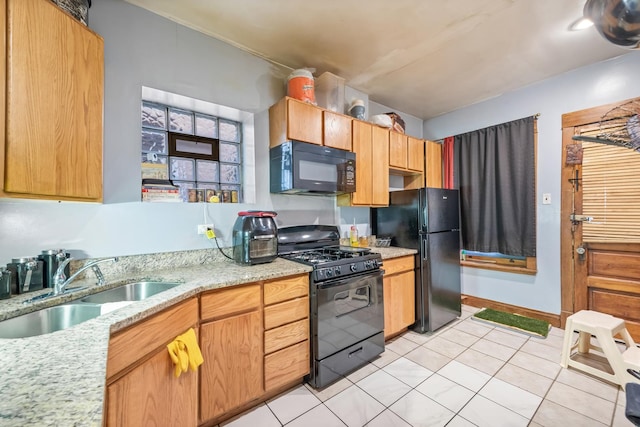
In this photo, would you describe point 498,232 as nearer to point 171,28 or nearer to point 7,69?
point 171,28

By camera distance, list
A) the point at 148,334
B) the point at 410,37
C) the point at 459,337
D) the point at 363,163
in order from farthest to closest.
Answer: the point at 363,163
the point at 459,337
the point at 410,37
the point at 148,334

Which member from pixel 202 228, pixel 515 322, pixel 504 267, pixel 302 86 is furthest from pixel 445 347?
pixel 302 86

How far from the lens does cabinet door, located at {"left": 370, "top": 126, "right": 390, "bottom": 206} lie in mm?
2857

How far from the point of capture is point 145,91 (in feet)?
6.20

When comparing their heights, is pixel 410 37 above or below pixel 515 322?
above

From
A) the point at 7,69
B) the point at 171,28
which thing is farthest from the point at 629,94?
the point at 7,69

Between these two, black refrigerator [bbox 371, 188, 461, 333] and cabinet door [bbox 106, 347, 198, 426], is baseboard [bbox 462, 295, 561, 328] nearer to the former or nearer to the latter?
black refrigerator [bbox 371, 188, 461, 333]

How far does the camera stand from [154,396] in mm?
1164

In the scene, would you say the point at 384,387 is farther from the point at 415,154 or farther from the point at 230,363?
the point at 415,154

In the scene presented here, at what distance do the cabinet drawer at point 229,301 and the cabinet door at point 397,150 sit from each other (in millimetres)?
2191

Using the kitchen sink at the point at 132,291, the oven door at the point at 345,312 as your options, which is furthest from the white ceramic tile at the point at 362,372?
the kitchen sink at the point at 132,291

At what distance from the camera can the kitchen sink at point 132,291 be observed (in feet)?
4.80

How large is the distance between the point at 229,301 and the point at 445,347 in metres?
2.11

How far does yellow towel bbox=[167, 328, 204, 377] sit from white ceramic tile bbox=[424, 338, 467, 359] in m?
2.12
